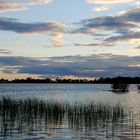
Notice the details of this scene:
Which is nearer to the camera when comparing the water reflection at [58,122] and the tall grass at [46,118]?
the water reflection at [58,122]

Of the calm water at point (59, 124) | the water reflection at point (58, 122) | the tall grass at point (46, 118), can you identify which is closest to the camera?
the calm water at point (59, 124)

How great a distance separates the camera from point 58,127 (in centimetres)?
2531

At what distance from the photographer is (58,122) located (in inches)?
1068

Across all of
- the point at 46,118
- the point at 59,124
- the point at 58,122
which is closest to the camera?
the point at 59,124

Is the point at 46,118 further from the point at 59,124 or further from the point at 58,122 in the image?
the point at 59,124

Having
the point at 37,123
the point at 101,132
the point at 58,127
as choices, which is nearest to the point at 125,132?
the point at 101,132

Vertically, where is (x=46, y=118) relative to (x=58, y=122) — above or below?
above

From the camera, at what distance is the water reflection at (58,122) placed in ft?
76.3

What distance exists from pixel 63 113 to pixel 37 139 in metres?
9.91

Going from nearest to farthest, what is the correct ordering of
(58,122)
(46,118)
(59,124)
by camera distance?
(59,124)
(58,122)
(46,118)

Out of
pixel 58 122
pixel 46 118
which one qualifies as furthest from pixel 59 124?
pixel 46 118

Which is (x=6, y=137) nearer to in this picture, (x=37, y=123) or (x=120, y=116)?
(x=37, y=123)

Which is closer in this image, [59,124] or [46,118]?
[59,124]

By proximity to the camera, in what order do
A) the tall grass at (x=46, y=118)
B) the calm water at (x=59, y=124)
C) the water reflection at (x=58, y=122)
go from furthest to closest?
1. the tall grass at (x=46, y=118)
2. the water reflection at (x=58, y=122)
3. the calm water at (x=59, y=124)
